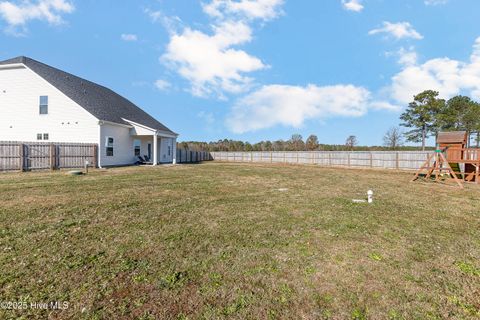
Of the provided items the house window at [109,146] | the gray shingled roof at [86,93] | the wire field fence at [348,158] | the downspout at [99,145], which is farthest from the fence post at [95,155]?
the wire field fence at [348,158]

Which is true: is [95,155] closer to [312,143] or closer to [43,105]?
[43,105]

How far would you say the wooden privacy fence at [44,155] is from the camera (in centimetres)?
1229

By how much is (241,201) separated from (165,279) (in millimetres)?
4044

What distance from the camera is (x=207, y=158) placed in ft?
118

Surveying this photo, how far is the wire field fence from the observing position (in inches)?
875

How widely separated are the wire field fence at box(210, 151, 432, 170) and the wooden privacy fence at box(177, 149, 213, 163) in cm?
333

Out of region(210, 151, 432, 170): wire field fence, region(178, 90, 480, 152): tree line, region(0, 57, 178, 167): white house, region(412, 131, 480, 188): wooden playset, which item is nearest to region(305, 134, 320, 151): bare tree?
region(178, 90, 480, 152): tree line

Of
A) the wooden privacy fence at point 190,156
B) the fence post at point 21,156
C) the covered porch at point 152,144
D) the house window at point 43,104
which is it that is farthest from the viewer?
the wooden privacy fence at point 190,156

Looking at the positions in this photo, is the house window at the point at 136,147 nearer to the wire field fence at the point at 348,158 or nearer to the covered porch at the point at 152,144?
the covered porch at the point at 152,144

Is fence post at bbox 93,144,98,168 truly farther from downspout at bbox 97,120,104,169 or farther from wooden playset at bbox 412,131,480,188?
wooden playset at bbox 412,131,480,188

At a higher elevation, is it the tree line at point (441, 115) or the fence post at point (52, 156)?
the tree line at point (441, 115)

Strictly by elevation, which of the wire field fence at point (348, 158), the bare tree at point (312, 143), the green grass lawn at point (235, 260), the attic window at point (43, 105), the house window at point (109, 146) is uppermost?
the attic window at point (43, 105)

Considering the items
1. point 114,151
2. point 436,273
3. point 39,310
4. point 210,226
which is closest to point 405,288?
point 436,273

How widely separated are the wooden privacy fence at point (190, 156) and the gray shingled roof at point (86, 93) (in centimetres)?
812
